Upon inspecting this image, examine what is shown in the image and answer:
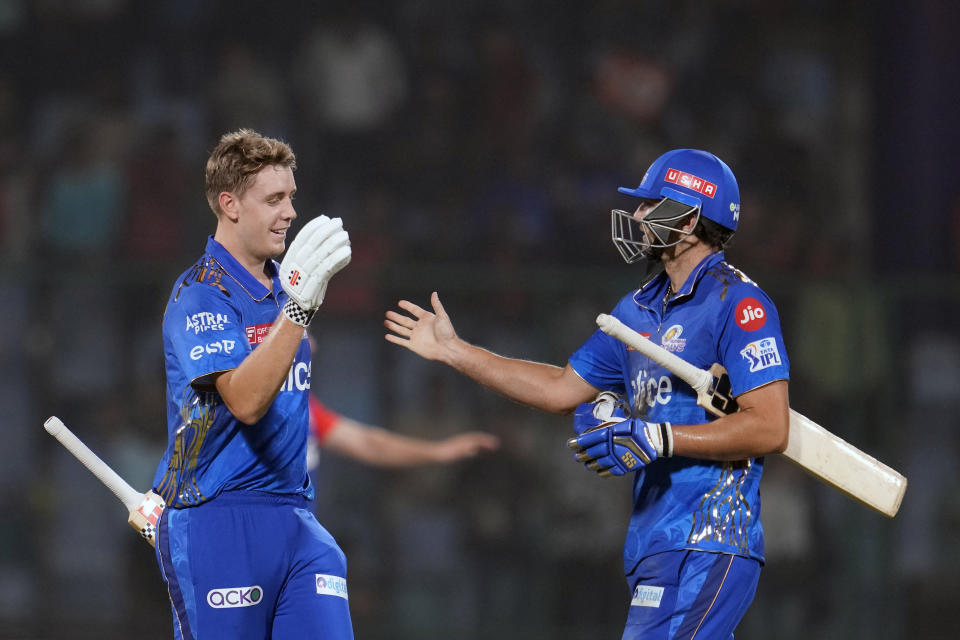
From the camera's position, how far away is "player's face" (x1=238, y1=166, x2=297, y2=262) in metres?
4.13

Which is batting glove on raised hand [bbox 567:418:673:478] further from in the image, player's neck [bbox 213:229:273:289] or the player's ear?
the player's ear

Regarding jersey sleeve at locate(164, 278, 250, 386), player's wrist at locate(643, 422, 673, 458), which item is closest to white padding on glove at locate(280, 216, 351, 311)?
jersey sleeve at locate(164, 278, 250, 386)

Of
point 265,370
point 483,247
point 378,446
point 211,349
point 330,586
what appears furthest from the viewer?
point 483,247

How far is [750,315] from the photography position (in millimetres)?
4016

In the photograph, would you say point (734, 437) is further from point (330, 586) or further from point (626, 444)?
point (330, 586)

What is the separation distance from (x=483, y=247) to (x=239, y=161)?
226 inches

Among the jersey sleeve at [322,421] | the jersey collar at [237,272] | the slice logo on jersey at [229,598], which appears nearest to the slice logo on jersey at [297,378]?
the jersey collar at [237,272]

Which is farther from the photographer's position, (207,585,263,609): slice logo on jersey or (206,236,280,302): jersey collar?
(206,236,280,302): jersey collar

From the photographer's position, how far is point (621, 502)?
8258 mm

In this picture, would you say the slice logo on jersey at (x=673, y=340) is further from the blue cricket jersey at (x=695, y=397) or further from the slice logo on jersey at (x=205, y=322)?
the slice logo on jersey at (x=205, y=322)

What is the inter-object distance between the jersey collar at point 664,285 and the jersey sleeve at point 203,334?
137cm

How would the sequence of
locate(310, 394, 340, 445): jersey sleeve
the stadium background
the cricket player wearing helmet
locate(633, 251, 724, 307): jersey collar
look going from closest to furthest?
the cricket player wearing helmet, locate(633, 251, 724, 307): jersey collar, locate(310, 394, 340, 445): jersey sleeve, the stadium background

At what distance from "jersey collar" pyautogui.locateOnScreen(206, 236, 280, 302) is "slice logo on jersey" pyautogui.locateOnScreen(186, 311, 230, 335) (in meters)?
0.19

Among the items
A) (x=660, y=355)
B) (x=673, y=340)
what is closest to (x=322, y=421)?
(x=673, y=340)
